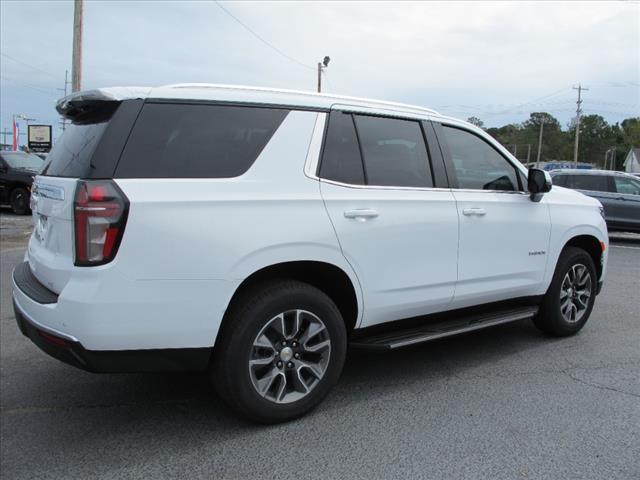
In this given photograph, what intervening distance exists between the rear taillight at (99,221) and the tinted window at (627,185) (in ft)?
44.5

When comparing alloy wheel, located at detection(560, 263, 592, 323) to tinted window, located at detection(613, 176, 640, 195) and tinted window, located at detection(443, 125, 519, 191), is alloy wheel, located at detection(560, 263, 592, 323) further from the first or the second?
tinted window, located at detection(613, 176, 640, 195)

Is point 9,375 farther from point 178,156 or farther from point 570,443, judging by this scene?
point 570,443

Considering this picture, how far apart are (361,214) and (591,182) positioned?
40.1 ft

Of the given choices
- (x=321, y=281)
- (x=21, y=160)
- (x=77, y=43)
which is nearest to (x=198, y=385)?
(x=321, y=281)

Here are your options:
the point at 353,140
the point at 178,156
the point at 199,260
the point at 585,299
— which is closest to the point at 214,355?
the point at 199,260

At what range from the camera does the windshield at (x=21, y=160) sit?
15.9 m

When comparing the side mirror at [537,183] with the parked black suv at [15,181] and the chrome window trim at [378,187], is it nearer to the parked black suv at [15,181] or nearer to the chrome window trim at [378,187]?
the chrome window trim at [378,187]

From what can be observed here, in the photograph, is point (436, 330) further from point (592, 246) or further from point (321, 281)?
point (592, 246)

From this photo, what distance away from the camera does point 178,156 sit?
292 cm

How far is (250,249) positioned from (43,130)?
103ft

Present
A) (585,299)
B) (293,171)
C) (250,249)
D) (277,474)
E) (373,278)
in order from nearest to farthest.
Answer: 1. (277,474)
2. (250,249)
3. (293,171)
4. (373,278)
5. (585,299)

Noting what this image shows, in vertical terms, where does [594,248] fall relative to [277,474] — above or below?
above

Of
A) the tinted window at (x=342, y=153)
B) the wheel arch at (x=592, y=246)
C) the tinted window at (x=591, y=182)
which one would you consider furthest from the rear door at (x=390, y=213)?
the tinted window at (x=591, y=182)

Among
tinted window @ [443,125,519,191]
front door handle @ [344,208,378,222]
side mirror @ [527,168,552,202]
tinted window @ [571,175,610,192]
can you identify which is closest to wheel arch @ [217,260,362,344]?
front door handle @ [344,208,378,222]
